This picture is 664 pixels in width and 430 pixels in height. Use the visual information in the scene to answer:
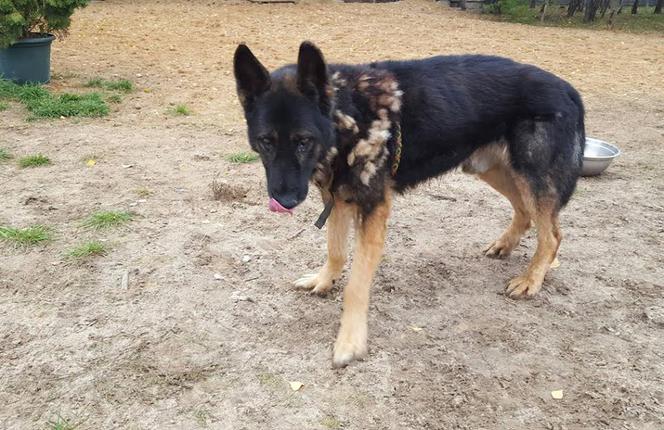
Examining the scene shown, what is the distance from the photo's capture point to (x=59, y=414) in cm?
278

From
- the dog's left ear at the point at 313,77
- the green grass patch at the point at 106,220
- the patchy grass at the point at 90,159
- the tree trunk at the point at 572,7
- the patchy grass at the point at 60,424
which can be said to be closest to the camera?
the patchy grass at the point at 60,424

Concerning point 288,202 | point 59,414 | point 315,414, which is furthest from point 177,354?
point 288,202

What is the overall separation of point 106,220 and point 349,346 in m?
2.58

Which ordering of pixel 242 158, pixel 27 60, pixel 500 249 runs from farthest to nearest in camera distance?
pixel 27 60 < pixel 242 158 < pixel 500 249

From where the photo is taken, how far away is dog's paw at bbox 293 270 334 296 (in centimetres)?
393

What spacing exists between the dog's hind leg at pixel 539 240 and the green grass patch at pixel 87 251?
3110 millimetres

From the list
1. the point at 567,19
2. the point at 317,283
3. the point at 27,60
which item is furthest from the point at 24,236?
the point at 567,19

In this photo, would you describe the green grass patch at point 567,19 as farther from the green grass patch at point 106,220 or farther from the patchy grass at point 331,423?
the patchy grass at point 331,423

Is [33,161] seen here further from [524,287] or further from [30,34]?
[524,287]

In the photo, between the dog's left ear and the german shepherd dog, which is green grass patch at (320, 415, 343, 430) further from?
the dog's left ear

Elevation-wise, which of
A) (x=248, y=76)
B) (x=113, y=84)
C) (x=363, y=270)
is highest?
(x=248, y=76)

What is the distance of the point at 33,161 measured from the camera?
5.80 meters

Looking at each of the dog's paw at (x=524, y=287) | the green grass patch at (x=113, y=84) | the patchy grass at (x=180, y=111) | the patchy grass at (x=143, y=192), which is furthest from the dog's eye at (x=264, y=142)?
the green grass patch at (x=113, y=84)

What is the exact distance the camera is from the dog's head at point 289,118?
9.67 ft
